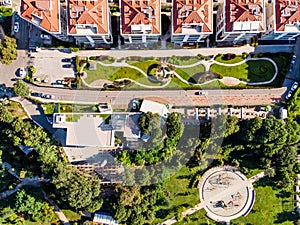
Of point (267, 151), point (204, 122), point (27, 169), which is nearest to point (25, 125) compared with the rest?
point (27, 169)

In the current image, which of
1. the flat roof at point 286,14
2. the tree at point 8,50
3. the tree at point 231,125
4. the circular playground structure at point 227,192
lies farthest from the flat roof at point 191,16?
the tree at point 8,50

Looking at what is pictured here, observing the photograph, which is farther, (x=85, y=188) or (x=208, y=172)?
(x=208, y=172)

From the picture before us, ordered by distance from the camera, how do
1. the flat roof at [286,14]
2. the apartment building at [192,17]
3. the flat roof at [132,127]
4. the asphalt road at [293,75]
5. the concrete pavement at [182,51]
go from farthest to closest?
the asphalt road at [293,75] → the concrete pavement at [182,51] → the flat roof at [132,127] → the apartment building at [192,17] → the flat roof at [286,14]

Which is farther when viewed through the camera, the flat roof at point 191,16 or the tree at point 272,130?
the tree at point 272,130

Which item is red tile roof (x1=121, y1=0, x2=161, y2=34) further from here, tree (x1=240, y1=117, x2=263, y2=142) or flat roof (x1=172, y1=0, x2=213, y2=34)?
tree (x1=240, y1=117, x2=263, y2=142)

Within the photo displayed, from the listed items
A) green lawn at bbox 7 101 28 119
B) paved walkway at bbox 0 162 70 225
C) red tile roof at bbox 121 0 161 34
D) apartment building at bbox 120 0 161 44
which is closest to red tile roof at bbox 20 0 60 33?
apartment building at bbox 120 0 161 44

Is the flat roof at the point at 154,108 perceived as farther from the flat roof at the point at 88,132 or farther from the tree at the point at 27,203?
the tree at the point at 27,203

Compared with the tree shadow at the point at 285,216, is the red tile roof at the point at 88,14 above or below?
above

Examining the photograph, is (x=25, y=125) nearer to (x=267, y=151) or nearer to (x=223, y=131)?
(x=223, y=131)
